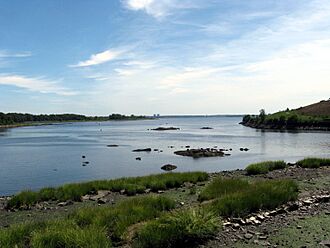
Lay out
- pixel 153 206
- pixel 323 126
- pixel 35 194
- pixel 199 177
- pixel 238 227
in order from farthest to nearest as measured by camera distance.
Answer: pixel 323 126
pixel 199 177
pixel 35 194
pixel 153 206
pixel 238 227

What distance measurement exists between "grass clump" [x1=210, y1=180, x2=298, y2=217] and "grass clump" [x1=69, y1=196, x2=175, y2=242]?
193 centimetres

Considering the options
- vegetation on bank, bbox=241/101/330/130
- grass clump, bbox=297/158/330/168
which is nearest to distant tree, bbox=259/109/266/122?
vegetation on bank, bbox=241/101/330/130

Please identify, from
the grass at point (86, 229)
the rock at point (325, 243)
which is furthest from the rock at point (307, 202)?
the grass at point (86, 229)

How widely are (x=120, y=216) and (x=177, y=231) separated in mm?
2380

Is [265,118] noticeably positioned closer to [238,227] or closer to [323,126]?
[323,126]

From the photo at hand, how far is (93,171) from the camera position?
127ft

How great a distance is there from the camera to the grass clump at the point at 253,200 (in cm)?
Result: 1112

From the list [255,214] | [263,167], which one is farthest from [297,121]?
[255,214]

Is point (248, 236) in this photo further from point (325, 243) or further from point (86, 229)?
point (86, 229)

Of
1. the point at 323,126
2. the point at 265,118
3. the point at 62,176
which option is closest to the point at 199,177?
the point at 62,176

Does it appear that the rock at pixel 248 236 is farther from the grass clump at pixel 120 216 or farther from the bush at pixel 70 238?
the bush at pixel 70 238

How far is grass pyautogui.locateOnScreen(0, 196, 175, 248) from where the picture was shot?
8.77 metres

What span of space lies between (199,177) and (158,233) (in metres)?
13.0

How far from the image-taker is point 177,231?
8977 mm
